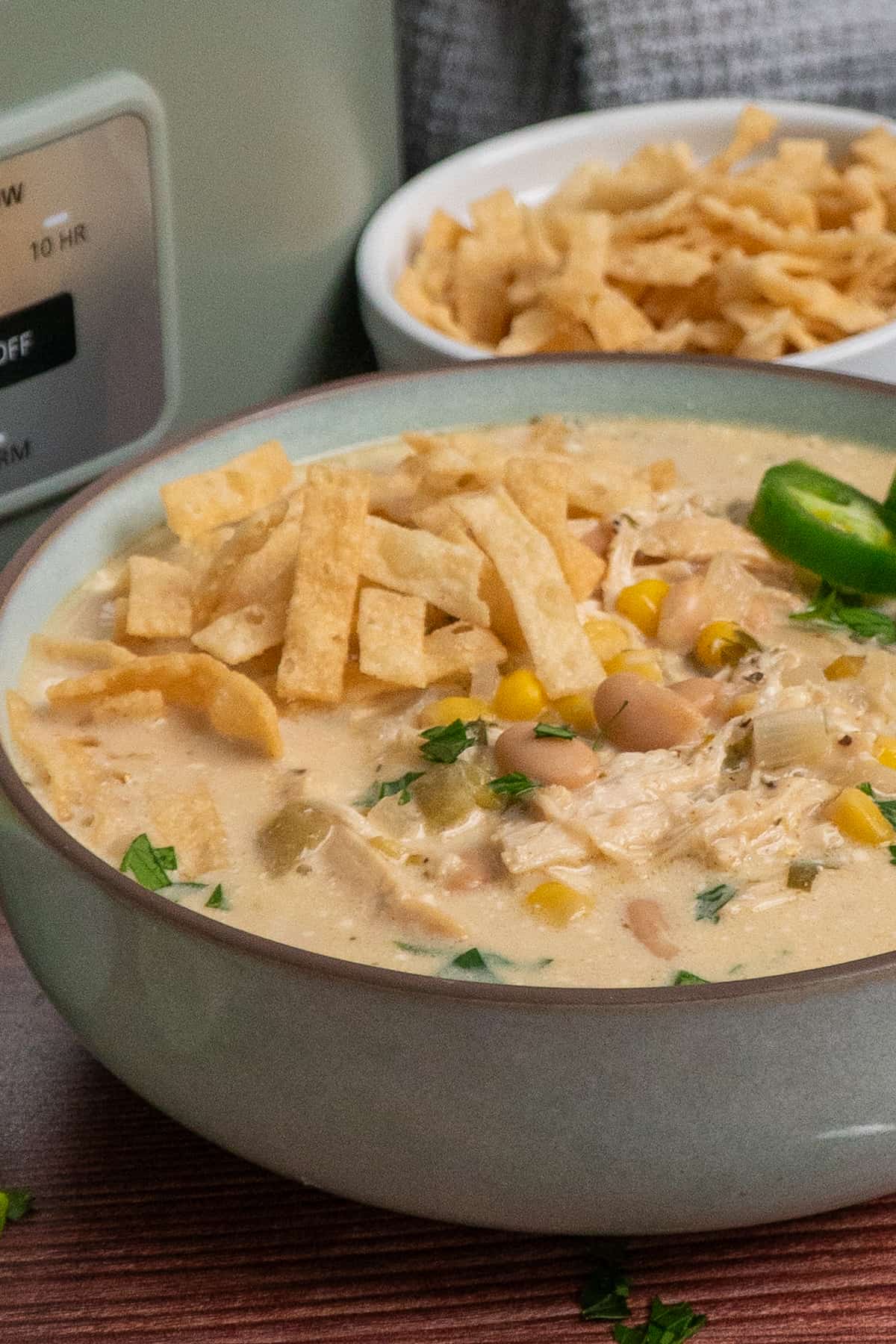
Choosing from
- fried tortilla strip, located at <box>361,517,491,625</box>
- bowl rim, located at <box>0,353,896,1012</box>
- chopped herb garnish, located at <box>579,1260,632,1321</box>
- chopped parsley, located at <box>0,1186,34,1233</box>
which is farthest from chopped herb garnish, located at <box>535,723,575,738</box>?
chopped parsley, located at <box>0,1186,34,1233</box>

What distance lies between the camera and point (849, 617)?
1424 mm

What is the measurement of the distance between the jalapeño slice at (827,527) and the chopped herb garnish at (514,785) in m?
0.38

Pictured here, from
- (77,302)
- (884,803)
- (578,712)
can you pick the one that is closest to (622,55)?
(77,302)

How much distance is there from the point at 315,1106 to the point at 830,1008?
299mm

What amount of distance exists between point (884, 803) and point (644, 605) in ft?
1.00

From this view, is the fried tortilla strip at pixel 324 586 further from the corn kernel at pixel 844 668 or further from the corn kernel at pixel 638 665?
the corn kernel at pixel 844 668

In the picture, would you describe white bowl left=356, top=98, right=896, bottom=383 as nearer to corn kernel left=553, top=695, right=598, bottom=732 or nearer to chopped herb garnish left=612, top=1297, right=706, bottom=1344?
corn kernel left=553, top=695, right=598, bottom=732

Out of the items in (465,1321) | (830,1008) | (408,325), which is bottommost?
(465,1321)

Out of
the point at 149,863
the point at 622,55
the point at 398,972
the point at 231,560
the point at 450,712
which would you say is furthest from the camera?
the point at 622,55

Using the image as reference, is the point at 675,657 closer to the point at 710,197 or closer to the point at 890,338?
the point at 890,338

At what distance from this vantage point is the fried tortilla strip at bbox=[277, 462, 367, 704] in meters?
1.29

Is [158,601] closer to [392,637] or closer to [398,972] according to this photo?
[392,637]

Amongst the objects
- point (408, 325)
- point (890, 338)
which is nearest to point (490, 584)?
point (408, 325)

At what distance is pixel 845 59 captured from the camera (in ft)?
9.17
